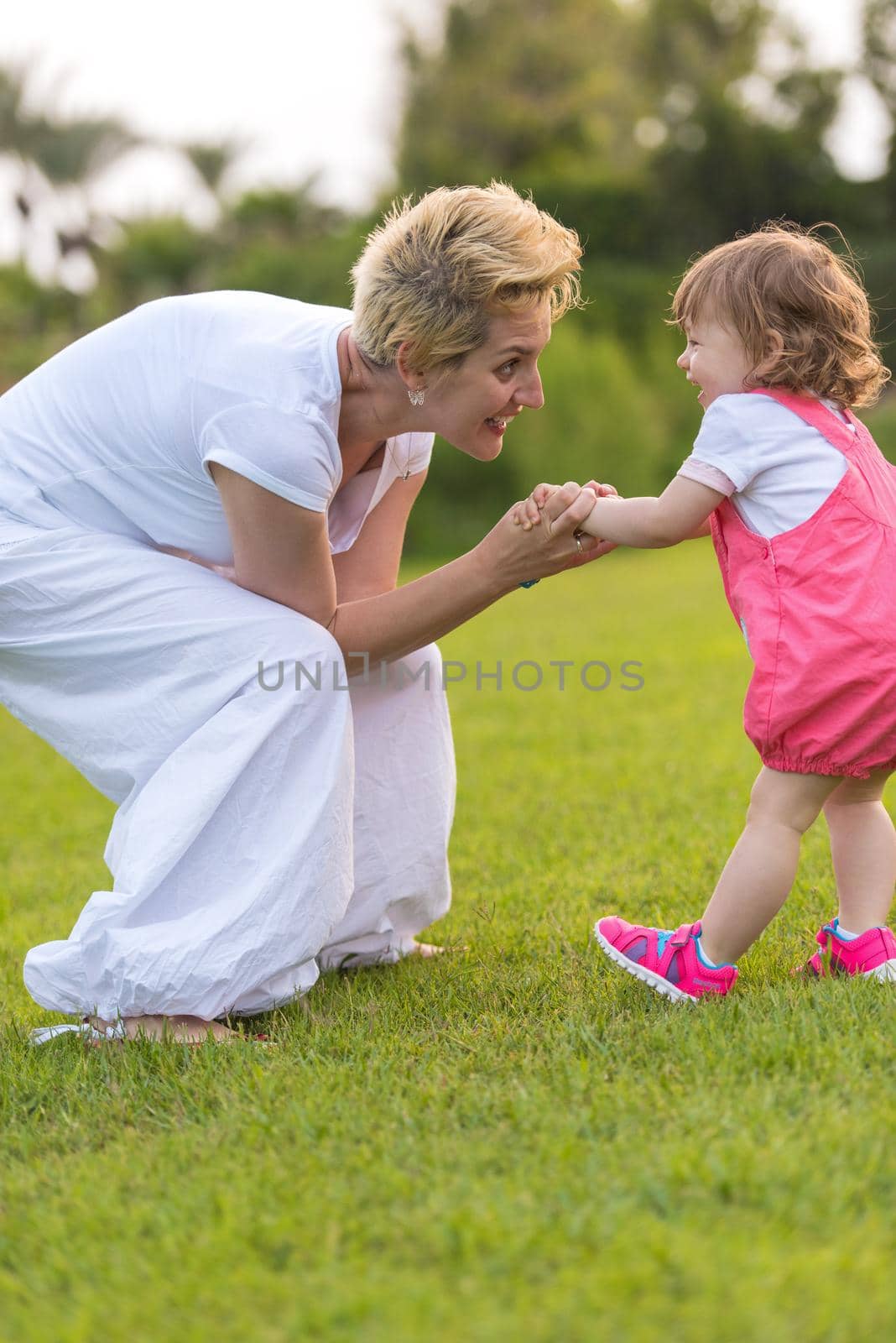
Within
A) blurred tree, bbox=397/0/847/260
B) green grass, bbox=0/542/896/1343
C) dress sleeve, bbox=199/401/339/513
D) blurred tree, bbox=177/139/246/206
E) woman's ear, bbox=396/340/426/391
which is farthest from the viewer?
blurred tree, bbox=177/139/246/206

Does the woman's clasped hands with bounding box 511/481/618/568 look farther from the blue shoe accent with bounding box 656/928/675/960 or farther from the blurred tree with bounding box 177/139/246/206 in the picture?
the blurred tree with bounding box 177/139/246/206

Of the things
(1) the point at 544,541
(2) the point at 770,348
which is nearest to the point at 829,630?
(2) the point at 770,348

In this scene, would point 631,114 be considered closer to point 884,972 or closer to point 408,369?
point 408,369

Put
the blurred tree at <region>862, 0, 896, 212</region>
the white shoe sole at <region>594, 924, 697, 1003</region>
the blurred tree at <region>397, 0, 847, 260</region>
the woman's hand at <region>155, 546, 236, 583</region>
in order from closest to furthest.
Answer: the white shoe sole at <region>594, 924, 697, 1003</region>
the woman's hand at <region>155, 546, 236, 583</region>
the blurred tree at <region>397, 0, 847, 260</region>
the blurred tree at <region>862, 0, 896, 212</region>

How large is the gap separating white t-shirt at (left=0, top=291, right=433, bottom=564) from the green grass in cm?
110

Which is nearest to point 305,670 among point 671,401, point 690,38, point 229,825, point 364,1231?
point 229,825

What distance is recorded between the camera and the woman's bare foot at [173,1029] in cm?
266

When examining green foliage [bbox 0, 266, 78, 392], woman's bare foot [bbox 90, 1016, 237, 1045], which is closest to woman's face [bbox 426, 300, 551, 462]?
woman's bare foot [bbox 90, 1016, 237, 1045]

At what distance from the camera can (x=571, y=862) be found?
397 cm

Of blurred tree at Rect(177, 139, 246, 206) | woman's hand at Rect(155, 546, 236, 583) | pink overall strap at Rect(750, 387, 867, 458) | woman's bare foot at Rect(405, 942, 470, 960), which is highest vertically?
blurred tree at Rect(177, 139, 246, 206)

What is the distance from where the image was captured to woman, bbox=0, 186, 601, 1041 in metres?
2.75

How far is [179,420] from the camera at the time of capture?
2.91 m

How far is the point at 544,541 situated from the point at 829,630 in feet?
2.21

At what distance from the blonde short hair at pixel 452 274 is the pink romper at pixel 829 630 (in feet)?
2.04
